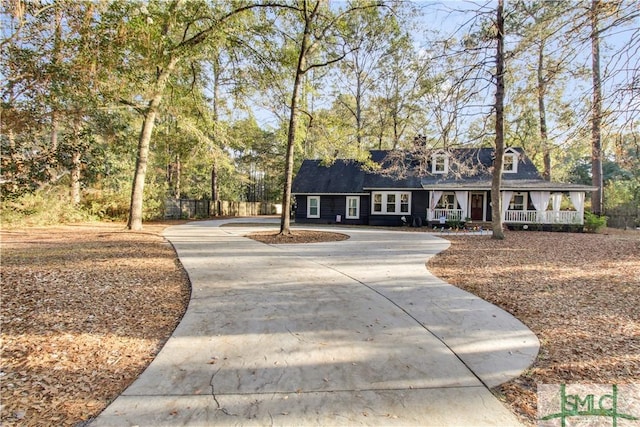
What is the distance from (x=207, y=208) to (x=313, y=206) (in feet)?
34.9

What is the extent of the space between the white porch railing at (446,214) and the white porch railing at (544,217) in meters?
2.41

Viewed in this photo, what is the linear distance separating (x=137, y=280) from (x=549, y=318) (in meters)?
6.43

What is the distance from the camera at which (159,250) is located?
902 centimetres

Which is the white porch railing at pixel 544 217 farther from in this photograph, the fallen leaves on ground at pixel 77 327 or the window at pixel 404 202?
the fallen leaves on ground at pixel 77 327

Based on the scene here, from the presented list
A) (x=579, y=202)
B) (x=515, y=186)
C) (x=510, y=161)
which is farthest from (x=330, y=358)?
(x=510, y=161)

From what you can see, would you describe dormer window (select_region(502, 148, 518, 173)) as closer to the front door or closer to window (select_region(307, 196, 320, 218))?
the front door

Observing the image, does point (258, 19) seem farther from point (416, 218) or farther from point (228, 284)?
point (416, 218)

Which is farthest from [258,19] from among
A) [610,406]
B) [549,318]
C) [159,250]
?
[610,406]

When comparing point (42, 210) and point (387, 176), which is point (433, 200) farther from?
point (42, 210)

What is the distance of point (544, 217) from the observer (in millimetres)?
17406

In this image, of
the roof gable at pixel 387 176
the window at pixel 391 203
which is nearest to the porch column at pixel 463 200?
the roof gable at pixel 387 176

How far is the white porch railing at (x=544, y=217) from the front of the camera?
17.0 m

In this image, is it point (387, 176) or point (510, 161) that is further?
point (387, 176)

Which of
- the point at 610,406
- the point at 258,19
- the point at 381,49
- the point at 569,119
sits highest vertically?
the point at 381,49
